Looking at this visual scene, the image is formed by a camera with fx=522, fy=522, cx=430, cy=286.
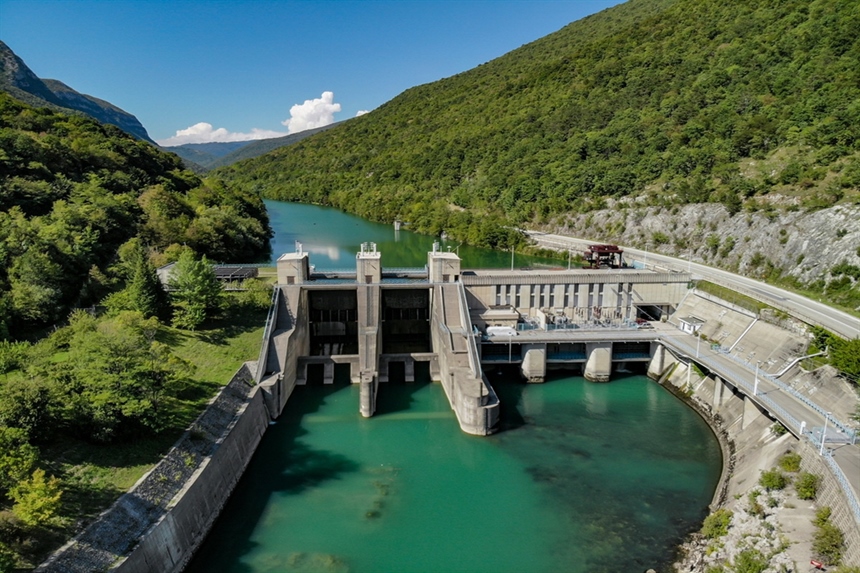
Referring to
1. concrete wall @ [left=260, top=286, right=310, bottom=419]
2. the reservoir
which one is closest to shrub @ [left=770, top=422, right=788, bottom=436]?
the reservoir

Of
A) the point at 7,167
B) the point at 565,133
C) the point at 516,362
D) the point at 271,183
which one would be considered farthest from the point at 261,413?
the point at 271,183

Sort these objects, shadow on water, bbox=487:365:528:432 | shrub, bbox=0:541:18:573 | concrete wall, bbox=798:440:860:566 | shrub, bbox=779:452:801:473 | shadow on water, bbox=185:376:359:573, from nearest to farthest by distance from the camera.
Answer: shrub, bbox=0:541:18:573 < concrete wall, bbox=798:440:860:566 < shadow on water, bbox=185:376:359:573 < shrub, bbox=779:452:801:473 < shadow on water, bbox=487:365:528:432

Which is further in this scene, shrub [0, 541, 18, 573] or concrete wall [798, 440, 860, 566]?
concrete wall [798, 440, 860, 566]

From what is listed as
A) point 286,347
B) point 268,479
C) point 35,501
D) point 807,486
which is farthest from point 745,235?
point 35,501

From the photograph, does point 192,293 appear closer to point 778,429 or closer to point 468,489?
point 468,489

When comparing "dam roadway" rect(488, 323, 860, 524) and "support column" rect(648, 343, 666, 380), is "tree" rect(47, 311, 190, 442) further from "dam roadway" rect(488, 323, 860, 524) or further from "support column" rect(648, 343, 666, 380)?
"support column" rect(648, 343, 666, 380)

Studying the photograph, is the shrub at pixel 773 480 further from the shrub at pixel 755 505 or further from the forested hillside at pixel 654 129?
the forested hillside at pixel 654 129

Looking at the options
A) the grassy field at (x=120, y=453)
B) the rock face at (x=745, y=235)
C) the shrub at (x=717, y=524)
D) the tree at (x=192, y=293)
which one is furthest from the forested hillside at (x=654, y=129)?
the tree at (x=192, y=293)
